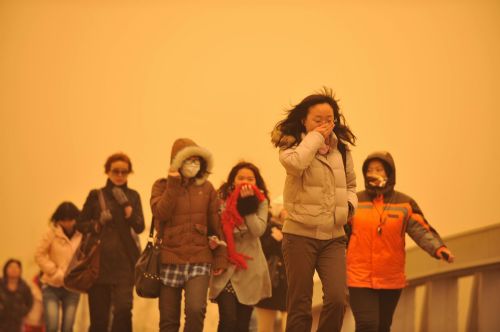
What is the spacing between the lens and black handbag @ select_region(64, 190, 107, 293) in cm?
628

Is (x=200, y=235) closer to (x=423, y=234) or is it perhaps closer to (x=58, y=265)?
(x=423, y=234)

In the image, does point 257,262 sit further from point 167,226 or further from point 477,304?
point 477,304

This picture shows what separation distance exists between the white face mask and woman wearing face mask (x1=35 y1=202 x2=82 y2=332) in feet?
8.70

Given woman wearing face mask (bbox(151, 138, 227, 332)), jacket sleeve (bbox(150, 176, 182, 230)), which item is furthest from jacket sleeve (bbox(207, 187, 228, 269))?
jacket sleeve (bbox(150, 176, 182, 230))

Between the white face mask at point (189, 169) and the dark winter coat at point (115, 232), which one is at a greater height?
the white face mask at point (189, 169)

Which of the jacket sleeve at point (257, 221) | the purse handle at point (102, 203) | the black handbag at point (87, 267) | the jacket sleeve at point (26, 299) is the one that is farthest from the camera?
the jacket sleeve at point (26, 299)

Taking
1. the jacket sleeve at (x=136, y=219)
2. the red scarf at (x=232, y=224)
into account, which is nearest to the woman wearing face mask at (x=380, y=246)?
the red scarf at (x=232, y=224)

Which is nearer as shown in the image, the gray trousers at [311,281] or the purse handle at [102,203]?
the gray trousers at [311,281]

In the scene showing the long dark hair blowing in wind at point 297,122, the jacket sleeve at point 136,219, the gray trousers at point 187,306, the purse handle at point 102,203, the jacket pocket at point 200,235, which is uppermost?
the long dark hair blowing in wind at point 297,122

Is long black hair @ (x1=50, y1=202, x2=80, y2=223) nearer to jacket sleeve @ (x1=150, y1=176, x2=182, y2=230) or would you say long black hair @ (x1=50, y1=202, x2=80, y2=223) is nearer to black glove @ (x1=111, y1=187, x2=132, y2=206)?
black glove @ (x1=111, y1=187, x2=132, y2=206)

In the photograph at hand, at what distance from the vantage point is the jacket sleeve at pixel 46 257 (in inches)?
299

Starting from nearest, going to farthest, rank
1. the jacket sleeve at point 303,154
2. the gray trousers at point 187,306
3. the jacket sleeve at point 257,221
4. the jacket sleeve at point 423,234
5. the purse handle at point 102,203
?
the jacket sleeve at point 303,154 < the gray trousers at point 187,306 < the jacket sleeve at point 423,234 < the jacket sleeve at point 257,221 < the purse handle at point 102,203

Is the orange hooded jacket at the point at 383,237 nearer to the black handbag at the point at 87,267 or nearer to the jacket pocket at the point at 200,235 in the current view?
the jacket pocket at the point at 200,235

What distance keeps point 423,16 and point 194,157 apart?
4763 mm
